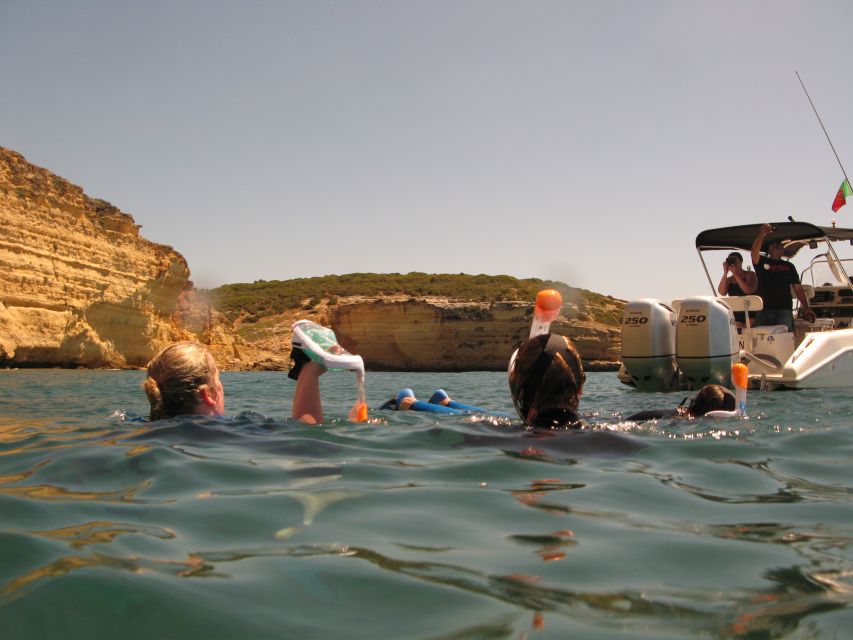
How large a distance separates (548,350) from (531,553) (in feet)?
6.29

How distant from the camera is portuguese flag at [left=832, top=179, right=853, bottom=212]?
15.7 m

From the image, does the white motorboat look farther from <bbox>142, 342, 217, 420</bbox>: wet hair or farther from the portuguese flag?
<bbox>142, 342, 217, 420</bbox>: wet hair

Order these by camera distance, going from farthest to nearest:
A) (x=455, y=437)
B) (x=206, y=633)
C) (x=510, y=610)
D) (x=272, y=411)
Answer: (x=272, y=411) < (x=455, y=437) < (x=510, y=610) < (x=206, y=633)

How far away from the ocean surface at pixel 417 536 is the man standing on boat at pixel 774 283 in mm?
8811

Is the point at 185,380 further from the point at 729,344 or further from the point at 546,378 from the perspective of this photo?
the point at 729,344

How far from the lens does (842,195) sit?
52.0 ft

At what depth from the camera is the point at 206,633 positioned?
1524 millimetres

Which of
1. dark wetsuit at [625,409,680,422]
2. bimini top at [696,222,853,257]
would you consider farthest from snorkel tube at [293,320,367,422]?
bimini top at [696,222,853,257]

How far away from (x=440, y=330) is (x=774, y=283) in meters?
30.2

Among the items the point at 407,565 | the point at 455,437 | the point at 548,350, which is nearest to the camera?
the point at 407,565

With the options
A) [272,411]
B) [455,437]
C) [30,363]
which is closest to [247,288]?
[30,363]

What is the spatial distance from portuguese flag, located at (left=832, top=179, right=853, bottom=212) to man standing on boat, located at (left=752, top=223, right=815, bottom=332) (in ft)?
13.7

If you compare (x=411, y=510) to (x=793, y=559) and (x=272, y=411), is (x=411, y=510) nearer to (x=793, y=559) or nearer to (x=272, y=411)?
(x=793, y=559)

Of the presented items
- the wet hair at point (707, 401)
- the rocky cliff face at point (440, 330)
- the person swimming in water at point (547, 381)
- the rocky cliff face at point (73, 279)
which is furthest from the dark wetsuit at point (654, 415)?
the rocky cliff face at point (440, 330)
